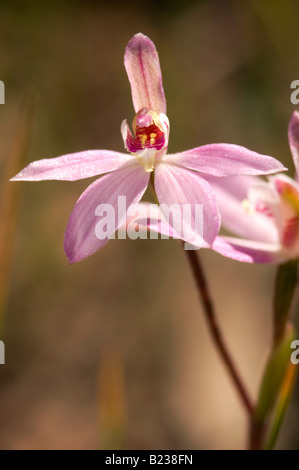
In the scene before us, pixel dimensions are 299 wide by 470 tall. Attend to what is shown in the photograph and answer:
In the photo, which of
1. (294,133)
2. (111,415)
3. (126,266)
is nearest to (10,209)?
(111,415)

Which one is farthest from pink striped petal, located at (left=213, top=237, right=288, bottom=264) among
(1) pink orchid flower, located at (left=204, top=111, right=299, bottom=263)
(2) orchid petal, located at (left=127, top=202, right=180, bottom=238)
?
(2) orchid petal, located at (left=127, top=202, right=180, bottom=238)

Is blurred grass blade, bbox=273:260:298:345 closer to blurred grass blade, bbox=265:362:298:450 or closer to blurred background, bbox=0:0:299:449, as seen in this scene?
blurred grass blade, bbox=265:362:298:450

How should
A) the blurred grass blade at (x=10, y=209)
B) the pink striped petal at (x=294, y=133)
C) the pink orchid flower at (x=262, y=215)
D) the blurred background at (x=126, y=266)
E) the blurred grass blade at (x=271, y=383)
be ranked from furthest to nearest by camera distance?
the blurred background at (x=126, y=266) → the blurred grass blade at (x=10, y=209) → the blurred grass blade at (x=271, y=383) → the pink orchid flower at (x=262, y=215) → the pink striped petal at (x=294, y=133)

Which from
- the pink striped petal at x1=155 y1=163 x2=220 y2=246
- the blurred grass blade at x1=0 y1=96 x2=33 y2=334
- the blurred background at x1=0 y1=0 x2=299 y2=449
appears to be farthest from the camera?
the blurred background at x1=0 y1=0 x2=299 y2=449

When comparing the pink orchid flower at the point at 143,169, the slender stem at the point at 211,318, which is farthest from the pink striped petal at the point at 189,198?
the slender stem at the point at 211,318

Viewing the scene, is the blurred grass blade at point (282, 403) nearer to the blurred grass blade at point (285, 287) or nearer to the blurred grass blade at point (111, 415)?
the blurred grass blade at point (285, 287)

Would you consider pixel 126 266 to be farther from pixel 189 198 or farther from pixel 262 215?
pixel 189 198

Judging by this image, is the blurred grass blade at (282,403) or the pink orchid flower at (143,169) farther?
the blurred grass blade at (282,403)
